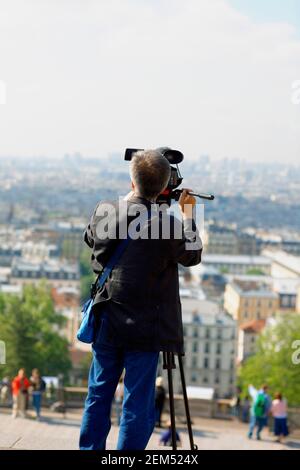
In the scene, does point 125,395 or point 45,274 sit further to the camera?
point 45,274

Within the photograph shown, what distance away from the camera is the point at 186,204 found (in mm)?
4113

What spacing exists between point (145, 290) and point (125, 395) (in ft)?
1.22

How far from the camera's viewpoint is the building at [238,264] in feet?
340

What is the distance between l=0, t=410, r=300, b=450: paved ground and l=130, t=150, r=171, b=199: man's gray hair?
5.04 ft

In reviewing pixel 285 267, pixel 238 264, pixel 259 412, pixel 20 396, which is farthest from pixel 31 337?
pixel 238 264

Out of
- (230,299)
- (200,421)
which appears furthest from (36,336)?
(230,299)

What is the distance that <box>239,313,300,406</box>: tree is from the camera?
35.0 meters

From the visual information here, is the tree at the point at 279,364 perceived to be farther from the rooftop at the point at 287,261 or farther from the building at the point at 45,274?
the rooftop at the point at 287,261

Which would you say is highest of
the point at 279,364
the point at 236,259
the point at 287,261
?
the point at 236,259

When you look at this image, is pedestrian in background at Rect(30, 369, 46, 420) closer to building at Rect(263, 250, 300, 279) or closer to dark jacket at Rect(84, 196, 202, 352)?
dark jacket at Rect(84, 196, 202, 352)

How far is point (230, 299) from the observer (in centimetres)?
7712

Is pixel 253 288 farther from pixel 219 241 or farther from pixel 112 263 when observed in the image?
pixel 112 263
